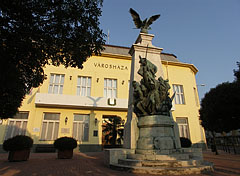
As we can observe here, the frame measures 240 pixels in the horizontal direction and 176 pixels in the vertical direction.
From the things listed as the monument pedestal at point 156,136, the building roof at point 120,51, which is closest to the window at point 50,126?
the building roof at point 120,51

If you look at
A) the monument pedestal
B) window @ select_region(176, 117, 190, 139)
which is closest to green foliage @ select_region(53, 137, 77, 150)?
the monument pedestal

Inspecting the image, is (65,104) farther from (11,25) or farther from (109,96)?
(11,25)

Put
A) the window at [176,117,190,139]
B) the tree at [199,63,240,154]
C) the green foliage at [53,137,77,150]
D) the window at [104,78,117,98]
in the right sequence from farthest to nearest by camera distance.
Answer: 1. the window at [176,117,190,139]
2. the window at [104,78,117,98]
3. the tree at [199,63,240,154]
4. the green foliage at [53,137,77,150]

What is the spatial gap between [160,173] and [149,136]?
1.59 m

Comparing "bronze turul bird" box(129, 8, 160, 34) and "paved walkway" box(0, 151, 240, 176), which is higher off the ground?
"bronze turul bird" box(129, 8, 160, 34)

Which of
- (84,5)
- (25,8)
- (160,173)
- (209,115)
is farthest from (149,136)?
(209,115)

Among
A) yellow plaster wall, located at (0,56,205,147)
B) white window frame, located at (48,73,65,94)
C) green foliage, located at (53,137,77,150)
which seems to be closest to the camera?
green foliage, located at (53,137,77,150)

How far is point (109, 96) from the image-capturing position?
17.4 meters

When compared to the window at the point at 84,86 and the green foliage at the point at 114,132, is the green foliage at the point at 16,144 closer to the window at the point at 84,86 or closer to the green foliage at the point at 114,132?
the green foliage at the point at 114,132

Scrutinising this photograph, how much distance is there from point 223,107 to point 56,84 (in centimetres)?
1608

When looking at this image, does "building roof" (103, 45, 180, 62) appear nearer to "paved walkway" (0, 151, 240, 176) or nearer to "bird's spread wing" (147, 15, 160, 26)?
"bird's spread wing" (147, 15, 160, 26)

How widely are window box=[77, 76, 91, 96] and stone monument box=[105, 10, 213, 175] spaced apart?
10846mm

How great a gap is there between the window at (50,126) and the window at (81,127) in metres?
1.78

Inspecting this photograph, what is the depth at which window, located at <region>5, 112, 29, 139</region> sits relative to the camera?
14.4m
